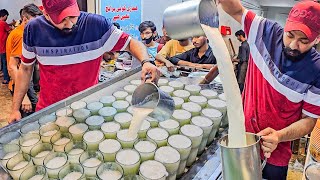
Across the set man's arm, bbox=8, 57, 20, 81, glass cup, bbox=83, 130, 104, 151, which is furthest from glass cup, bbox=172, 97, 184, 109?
man's arm, bbox=8, 57, 20, 81

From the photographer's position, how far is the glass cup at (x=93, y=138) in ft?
4.05

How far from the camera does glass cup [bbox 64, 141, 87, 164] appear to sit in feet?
3.75

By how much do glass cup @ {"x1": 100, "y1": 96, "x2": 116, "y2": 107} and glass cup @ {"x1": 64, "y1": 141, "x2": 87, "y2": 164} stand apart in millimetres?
375

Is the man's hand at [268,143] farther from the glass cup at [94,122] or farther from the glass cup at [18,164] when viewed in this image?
the glass cup at [18,164]

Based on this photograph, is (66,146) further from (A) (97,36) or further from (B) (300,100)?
(B) (300,100)

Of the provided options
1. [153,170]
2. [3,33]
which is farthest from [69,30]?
[3,33]

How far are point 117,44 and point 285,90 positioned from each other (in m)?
1.15

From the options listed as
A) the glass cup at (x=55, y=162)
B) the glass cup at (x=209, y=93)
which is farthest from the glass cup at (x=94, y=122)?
the glass cup at (x=209, y=93)

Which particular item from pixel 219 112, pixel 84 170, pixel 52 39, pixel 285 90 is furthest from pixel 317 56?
pixel 52 39

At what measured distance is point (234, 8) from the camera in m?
1.87

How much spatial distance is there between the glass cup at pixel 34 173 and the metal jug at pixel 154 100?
503 millimetres

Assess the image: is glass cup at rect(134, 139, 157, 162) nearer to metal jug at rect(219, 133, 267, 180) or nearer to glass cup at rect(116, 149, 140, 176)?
glass cup at rect(116, 149, 140, 176)

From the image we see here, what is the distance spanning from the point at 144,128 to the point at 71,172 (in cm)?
39

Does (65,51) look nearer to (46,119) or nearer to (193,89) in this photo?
(46,119)
